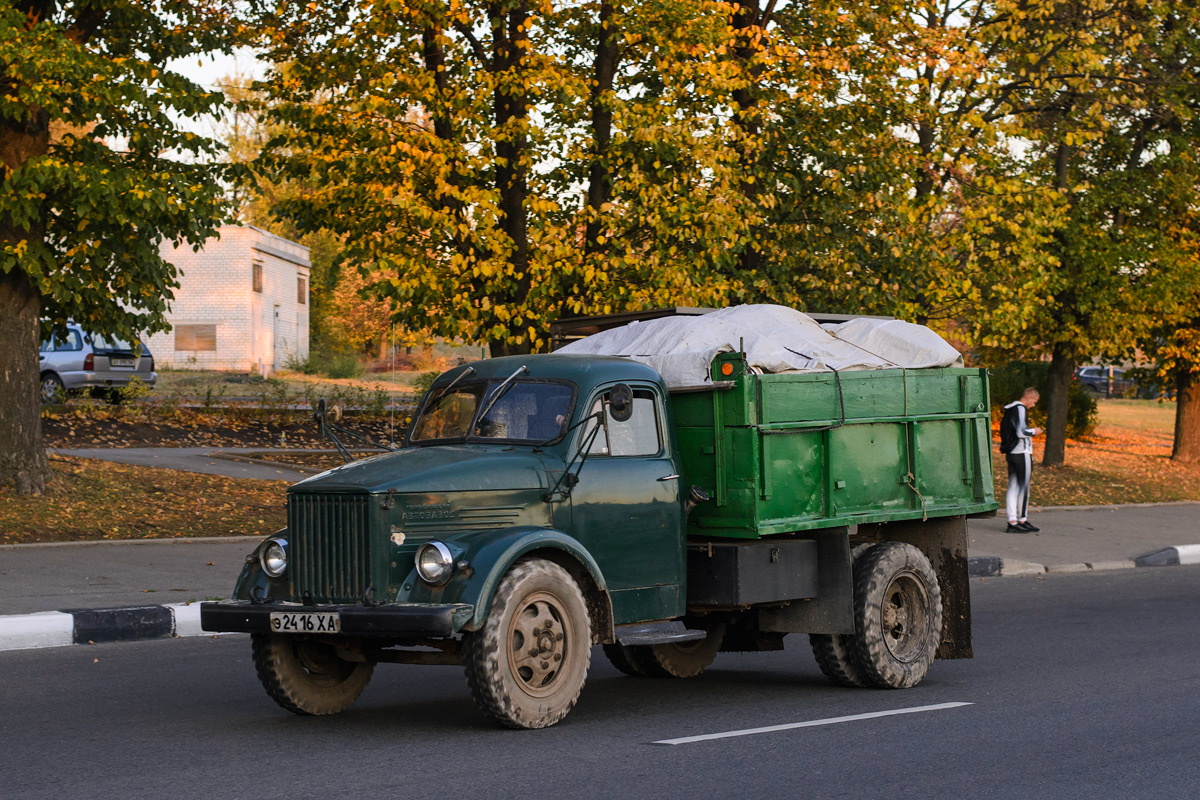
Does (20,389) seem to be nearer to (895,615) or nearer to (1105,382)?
(895,615)

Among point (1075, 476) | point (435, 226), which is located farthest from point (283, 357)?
point (435, 226)

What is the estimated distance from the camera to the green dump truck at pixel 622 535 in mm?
7285

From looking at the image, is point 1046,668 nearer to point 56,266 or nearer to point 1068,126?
point 56,266

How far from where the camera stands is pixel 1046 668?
10.0 meters

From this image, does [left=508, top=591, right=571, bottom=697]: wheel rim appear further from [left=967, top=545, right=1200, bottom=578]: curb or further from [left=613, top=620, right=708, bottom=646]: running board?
[left=967, top=545, right=1200, bottom=578]: curb

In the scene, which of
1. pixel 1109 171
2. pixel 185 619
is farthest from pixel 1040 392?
pixel 185 619

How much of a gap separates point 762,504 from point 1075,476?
20.3 meters

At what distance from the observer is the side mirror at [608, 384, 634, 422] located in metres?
7.81

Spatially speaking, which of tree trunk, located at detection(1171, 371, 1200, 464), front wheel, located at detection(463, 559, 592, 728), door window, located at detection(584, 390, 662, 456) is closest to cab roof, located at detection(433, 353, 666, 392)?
door window, located at detection(584, 390, 662, 456)

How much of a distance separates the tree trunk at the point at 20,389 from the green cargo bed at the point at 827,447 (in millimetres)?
9596

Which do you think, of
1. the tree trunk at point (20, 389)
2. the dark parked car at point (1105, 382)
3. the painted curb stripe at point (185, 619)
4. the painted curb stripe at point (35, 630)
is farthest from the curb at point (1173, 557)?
the dark parked car at point (1105, 382)

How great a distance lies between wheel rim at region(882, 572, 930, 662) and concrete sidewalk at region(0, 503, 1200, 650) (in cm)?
557

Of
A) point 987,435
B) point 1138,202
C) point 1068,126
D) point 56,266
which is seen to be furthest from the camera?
point 1138,202

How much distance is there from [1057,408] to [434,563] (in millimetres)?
23026
